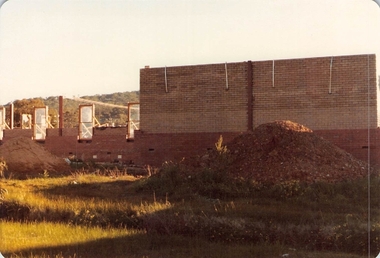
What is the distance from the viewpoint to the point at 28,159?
17531mm

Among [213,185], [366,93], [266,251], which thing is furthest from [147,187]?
[366,93]

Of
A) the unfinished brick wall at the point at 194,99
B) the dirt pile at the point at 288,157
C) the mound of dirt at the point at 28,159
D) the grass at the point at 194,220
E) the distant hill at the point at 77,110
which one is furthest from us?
the distant hill at the point at 77,110

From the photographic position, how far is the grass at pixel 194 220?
716 cm

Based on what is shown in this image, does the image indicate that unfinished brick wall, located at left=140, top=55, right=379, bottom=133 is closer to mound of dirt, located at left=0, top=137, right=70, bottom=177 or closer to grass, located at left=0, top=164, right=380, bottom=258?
mound of dirt, located at left=0, top=137, right=70, bottom=177

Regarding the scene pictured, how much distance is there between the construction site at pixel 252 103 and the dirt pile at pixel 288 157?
47 centimetres

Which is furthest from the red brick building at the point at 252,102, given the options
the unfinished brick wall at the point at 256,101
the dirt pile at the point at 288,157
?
the dirt pile at the point at 288,157

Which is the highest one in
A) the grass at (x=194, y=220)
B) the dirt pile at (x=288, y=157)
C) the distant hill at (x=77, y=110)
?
the distant hill at (x=77, y=110)

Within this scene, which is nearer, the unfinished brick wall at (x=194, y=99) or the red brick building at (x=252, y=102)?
the red brick building at (x=252, y=102)

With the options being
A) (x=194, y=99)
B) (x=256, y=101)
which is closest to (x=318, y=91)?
(x=256, y=101)

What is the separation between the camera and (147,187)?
12508 millimetres

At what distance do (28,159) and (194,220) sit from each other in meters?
11.0

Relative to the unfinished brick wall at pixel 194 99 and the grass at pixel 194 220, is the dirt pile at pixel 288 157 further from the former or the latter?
the unfinished brick wall at pixel 194 99

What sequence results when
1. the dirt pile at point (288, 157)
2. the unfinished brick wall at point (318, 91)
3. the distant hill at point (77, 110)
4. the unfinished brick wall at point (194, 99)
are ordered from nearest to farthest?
the dirt pile at point (288, 157)
the unfinished brick wall at point (318, 91)
the unfinished brick wall at point (194, 99)
the distant hill at point (77, 110)

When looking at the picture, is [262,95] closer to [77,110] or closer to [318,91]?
[318,91]
